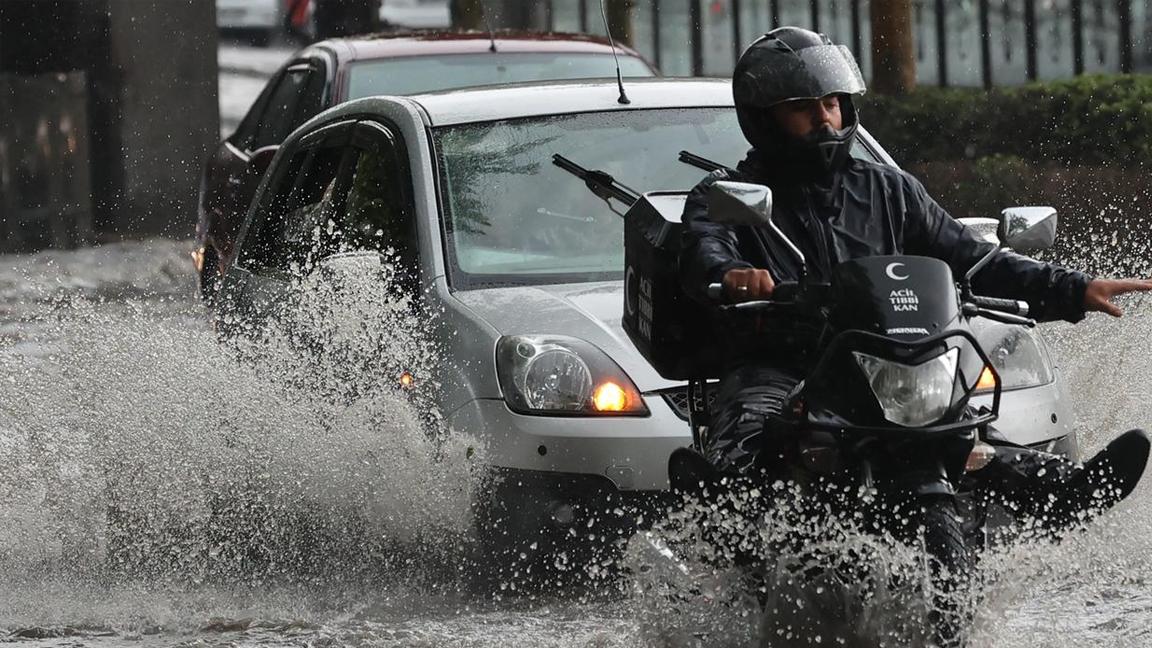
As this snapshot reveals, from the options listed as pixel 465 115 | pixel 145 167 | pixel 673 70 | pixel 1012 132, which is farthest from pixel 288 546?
pixel 673 70

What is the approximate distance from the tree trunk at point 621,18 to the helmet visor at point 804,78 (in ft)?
58.1

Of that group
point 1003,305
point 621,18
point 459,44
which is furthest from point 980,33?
point 1003,305

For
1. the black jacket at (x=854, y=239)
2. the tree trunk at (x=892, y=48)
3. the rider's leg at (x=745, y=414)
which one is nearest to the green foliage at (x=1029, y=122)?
the tree trunk at (x=892, y=48)

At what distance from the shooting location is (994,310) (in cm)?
493

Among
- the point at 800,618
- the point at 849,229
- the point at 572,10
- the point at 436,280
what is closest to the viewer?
the point at 800,618

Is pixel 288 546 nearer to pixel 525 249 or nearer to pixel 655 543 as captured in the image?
pixel 525 249

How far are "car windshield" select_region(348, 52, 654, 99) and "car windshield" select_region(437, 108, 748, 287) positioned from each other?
4628 millimetres

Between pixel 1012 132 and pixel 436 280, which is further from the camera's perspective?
pixel 1012 132

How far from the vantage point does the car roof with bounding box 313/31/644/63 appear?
12.4 metres

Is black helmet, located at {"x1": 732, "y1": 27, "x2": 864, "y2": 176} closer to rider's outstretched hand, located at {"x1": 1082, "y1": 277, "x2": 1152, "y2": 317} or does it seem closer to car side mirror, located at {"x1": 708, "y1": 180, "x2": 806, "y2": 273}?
car side mirror, located at {"x1": 708, "y1": 180, "x2": 806, "y2": 273}

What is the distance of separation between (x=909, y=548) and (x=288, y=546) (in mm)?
2682

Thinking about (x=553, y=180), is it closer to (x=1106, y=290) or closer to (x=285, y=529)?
(x=285, y=529)

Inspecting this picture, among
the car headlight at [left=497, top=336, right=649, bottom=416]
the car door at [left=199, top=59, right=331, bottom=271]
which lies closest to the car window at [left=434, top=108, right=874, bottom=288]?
the car headlight at [left=497, top=336, right=649, bottom=416]

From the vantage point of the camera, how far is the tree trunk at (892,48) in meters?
17.4
